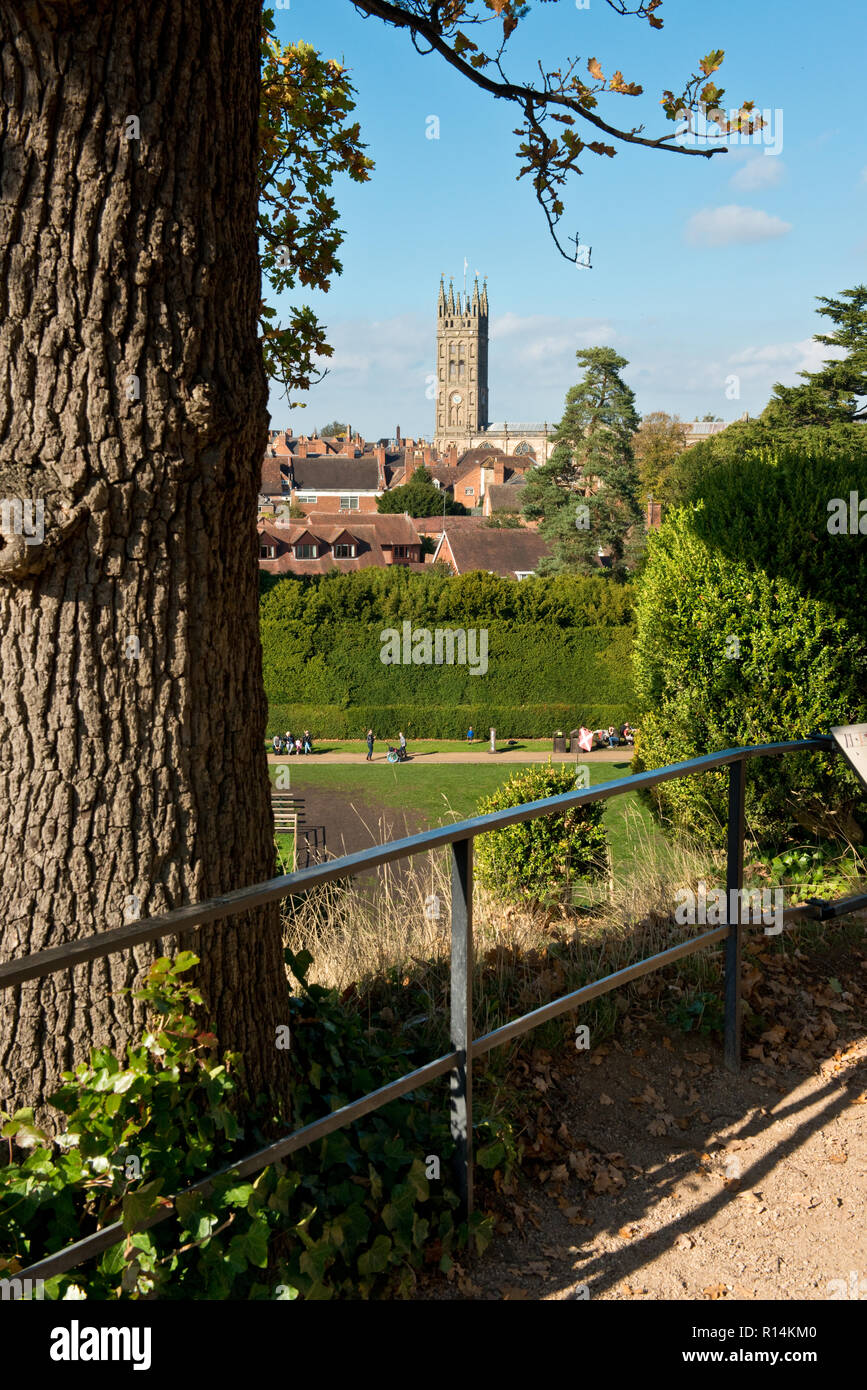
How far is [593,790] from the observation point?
126 inches

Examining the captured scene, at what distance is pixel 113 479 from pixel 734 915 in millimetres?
2578

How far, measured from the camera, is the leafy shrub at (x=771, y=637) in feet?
25.4

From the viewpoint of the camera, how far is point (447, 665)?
1368 inches

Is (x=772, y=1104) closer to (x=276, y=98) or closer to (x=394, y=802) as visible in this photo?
(x=276, y=98)

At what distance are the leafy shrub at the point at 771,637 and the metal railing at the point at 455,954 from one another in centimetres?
356

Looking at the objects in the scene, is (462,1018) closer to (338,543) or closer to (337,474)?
(338,543)

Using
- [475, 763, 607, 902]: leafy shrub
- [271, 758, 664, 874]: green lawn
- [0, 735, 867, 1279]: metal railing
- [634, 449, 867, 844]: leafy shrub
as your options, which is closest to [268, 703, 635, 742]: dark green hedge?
[271, 758, 664, 874]: green lawn

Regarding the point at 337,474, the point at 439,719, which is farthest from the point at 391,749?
the point at 337,474

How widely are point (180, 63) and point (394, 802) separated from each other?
22.4 m

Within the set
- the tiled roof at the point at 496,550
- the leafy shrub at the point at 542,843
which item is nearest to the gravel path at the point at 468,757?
the leafy shrub at the point at 542,843

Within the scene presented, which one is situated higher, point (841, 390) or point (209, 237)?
point (841, 390)

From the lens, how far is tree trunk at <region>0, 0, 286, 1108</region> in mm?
2428

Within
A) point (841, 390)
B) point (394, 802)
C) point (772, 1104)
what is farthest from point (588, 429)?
point (772, 1104)

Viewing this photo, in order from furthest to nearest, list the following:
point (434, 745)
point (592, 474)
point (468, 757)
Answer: point (592, 474) < point (434, 745) < point (468, 757)
